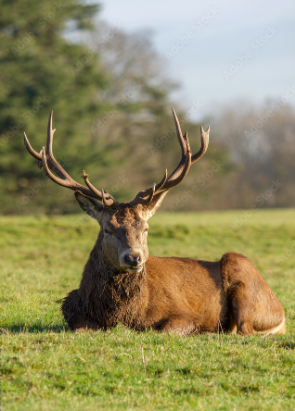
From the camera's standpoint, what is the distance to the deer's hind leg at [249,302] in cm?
712

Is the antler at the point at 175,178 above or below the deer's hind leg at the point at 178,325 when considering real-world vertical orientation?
above

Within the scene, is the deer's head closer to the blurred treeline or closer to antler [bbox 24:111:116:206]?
antler [bbox 24:111:116:206]

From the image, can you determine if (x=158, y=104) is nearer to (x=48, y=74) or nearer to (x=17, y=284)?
(x=48, y=74)

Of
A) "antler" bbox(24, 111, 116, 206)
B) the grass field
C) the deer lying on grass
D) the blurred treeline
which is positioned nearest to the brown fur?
the deer lying on grass

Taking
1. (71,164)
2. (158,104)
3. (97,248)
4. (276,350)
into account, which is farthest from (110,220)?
(158,104)

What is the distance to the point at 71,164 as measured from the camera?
32.0 meters

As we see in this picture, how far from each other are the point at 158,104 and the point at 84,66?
23.6ft

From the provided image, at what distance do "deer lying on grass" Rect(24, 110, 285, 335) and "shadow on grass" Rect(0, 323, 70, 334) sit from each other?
0.15 metres

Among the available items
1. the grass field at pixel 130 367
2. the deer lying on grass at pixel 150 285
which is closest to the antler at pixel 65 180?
the deer lying on grass at pixel 150 285

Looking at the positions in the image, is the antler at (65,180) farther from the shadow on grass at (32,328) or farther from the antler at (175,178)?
the shadow on grass at (32,328)

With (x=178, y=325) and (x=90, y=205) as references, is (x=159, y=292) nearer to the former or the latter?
(x=178, y=325)

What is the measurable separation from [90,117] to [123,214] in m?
28.2

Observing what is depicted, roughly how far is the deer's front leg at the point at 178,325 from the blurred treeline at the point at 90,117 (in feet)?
77.8

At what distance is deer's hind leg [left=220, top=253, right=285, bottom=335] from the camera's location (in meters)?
7.12
